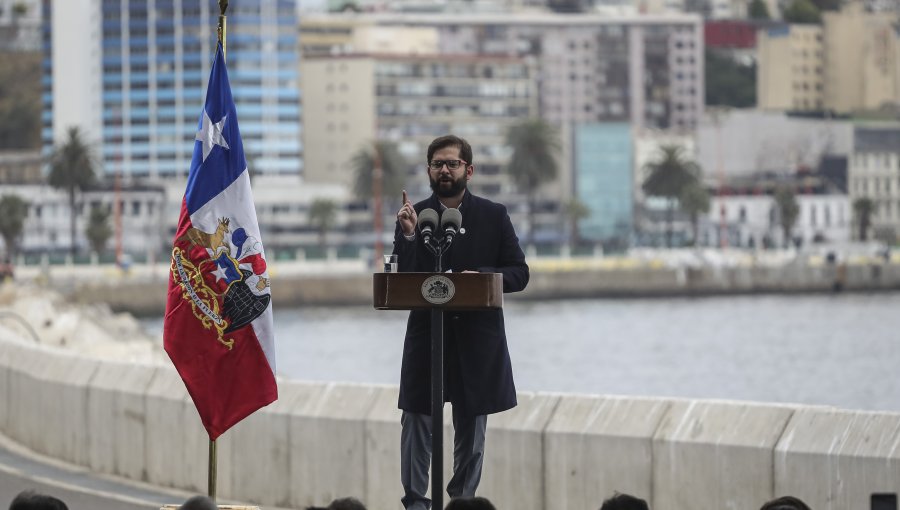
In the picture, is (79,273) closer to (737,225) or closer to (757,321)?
(757,321)

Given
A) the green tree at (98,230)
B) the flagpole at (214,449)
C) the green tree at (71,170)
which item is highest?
the green tree at (71,170)

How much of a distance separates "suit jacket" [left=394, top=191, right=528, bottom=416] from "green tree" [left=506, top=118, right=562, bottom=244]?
165533 mm

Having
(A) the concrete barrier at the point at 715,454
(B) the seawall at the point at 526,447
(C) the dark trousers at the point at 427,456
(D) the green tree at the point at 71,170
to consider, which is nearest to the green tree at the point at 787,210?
(D) the green tree at the point at 71,170

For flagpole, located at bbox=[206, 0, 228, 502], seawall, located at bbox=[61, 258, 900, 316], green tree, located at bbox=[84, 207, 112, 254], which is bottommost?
seawall, located at bbox=[61, 258, 900, 316]

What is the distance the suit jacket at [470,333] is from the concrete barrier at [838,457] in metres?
1.59

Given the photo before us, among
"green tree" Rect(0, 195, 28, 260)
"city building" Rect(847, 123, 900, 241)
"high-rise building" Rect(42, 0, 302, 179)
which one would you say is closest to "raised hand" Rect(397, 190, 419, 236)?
"green tree" Rect(0, 195, 28, 260)

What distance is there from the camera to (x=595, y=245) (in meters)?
181

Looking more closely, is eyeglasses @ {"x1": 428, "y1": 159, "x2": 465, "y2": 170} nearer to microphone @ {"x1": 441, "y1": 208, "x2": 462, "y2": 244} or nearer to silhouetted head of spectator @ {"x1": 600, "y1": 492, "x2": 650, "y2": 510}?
microphone @ {"x1": 441, "y1": 208, "x2": 462, "y2": 244}

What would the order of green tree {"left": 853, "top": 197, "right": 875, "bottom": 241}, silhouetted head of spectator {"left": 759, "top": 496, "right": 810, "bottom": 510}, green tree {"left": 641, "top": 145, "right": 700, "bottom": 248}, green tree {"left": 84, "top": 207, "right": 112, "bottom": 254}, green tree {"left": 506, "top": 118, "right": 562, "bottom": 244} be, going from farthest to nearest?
green tree {"left": 853, "top": 197, "right": 875, "bottom": 241}
green tree {"left": 641, "top": 145, "right": 700, "bottom": 248}
green tree {"left": 506, "top": 118, "right": 562, "bottom": 244}
green tree {"left": 84, "top": 207, "right": 112, "bottom": 254}
silhouetted head of spectator {"left": 759, "top": 496, "right": 810, "bottom": 510}

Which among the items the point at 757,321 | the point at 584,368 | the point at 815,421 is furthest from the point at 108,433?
the point at 757,321

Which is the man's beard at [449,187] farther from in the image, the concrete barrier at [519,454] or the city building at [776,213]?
the city building at [776,213]

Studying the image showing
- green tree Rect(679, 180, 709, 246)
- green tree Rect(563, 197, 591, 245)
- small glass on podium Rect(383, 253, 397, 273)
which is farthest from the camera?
green tree Rect(563, 197, 591, 245)

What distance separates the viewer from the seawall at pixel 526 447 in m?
9.62

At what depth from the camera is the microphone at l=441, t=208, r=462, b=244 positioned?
803 centimetres
